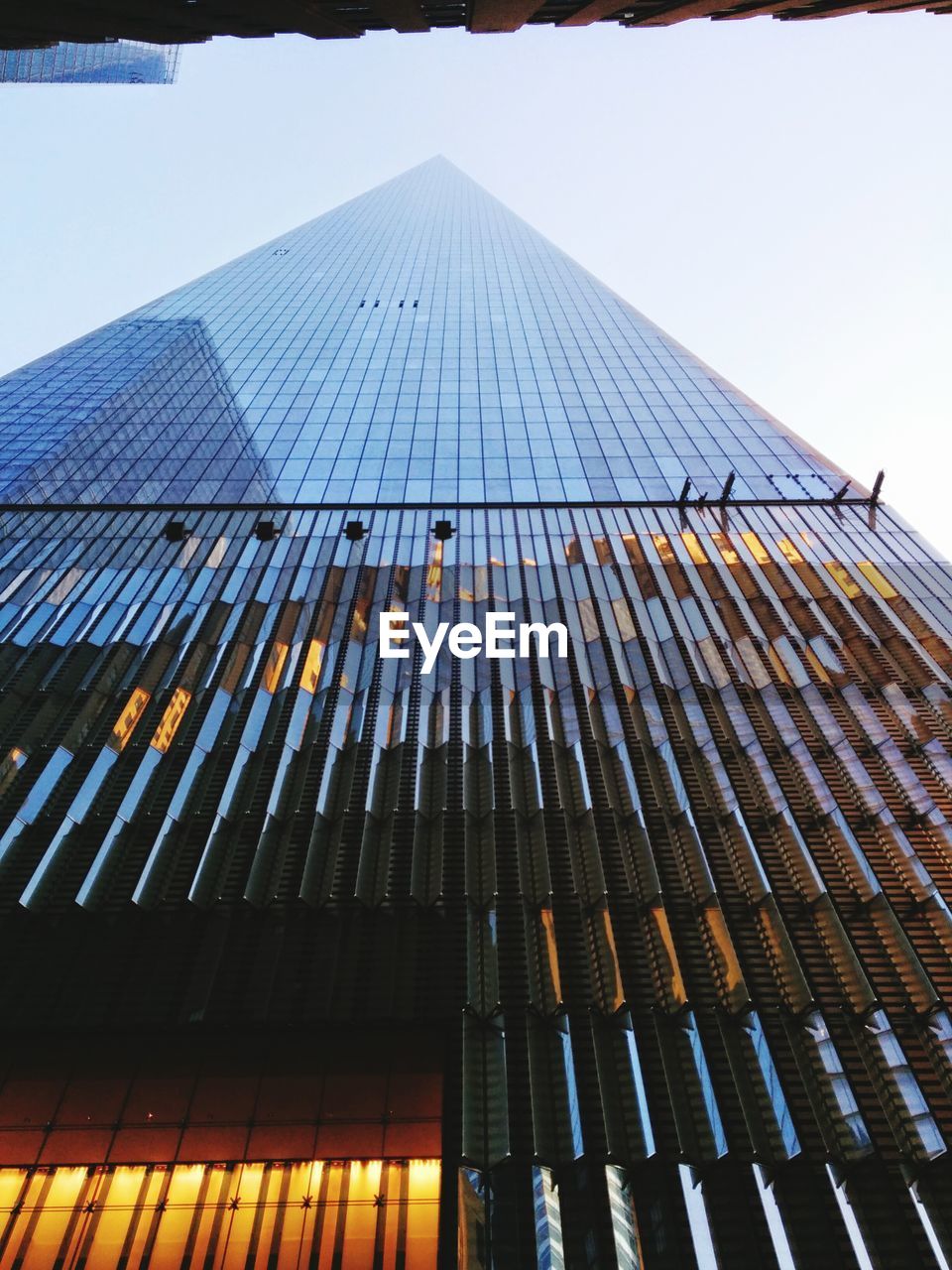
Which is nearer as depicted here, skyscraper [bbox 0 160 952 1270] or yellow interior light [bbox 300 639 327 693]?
skyscraper [bbox 0 160 952 1270]

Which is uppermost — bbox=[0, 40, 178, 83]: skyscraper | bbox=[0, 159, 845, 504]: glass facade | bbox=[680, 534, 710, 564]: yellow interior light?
bbox=[0, 40, 178, 83]: skyscraper

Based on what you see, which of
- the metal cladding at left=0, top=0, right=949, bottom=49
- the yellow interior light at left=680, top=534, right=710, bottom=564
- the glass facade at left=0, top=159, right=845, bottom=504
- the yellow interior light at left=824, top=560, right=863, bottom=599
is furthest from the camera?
the glass facade at left=0, top=159, right=845, bottom=504

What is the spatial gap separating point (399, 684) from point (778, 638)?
33.2ft

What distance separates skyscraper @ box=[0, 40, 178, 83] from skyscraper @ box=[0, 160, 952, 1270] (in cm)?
7550

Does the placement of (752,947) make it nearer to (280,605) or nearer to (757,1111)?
(757,1111)

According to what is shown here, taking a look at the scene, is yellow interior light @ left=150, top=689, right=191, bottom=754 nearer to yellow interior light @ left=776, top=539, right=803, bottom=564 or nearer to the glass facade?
the glass facade

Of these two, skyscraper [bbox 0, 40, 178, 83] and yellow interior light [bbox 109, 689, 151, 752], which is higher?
skyscraper [bbox 0, 40, 178, 83]

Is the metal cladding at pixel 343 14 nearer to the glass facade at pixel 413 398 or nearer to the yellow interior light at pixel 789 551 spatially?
the glass facade at pixel 413 398

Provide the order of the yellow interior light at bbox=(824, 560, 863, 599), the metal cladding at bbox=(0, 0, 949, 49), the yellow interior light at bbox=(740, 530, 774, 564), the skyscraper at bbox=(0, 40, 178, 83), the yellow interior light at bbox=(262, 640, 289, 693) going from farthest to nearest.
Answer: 1. the skyscraper at bbox=(0, 40, 178, 83)
2. the yellow interior light at bbox=(740, 530, 774, 564)
3. the yellow interior light at bbox=(824, 560, 863, 599)
4. the metal cladding at bbox=(0, 0, 949, 49)
5. the yellow interior light at bbox=(262, 640, 289, 693)

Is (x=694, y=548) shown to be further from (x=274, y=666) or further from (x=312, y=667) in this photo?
(x=274, y=666)

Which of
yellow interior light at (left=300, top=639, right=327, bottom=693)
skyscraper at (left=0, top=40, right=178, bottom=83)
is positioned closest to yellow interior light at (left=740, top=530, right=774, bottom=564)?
yellow interior light at (left=300, top=639, right=327, bottom=693)

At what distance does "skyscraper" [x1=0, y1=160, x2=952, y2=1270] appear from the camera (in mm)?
9328

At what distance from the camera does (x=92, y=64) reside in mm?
91000

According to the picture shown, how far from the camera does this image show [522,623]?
19953 mm
